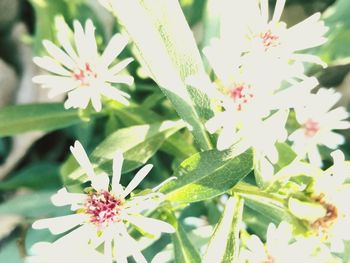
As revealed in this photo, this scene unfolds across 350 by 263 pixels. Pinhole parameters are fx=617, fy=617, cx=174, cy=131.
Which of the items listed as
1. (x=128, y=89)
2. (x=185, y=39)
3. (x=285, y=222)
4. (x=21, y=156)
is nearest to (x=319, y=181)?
(x=285, y=222)

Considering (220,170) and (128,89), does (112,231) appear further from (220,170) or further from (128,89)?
(128,89)

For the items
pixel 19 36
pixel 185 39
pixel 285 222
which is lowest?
pixel 285 222

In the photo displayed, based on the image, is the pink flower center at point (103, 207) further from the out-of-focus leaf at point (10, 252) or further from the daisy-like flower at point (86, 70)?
the out-of-focus leaf at point (10, 252)

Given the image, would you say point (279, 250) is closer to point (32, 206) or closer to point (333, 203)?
point (333, 203)

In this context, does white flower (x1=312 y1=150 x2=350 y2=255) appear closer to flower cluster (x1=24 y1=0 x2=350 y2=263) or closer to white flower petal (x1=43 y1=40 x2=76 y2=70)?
flower cluster (x1=24 y1=0 x2=350 y2=263)

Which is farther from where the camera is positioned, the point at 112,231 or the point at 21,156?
the point at 21,156

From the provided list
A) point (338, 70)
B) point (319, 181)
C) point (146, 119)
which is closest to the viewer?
point (319, 181)

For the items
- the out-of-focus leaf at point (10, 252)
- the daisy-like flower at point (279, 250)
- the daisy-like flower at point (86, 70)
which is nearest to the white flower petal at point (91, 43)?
the daisy-like flower at point (86, 70)

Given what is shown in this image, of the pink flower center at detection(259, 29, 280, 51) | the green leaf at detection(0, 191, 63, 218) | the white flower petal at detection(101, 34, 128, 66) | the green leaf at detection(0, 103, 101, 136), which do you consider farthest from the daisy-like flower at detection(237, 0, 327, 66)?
the green leaf at detection(0, 191, 63, 218)
